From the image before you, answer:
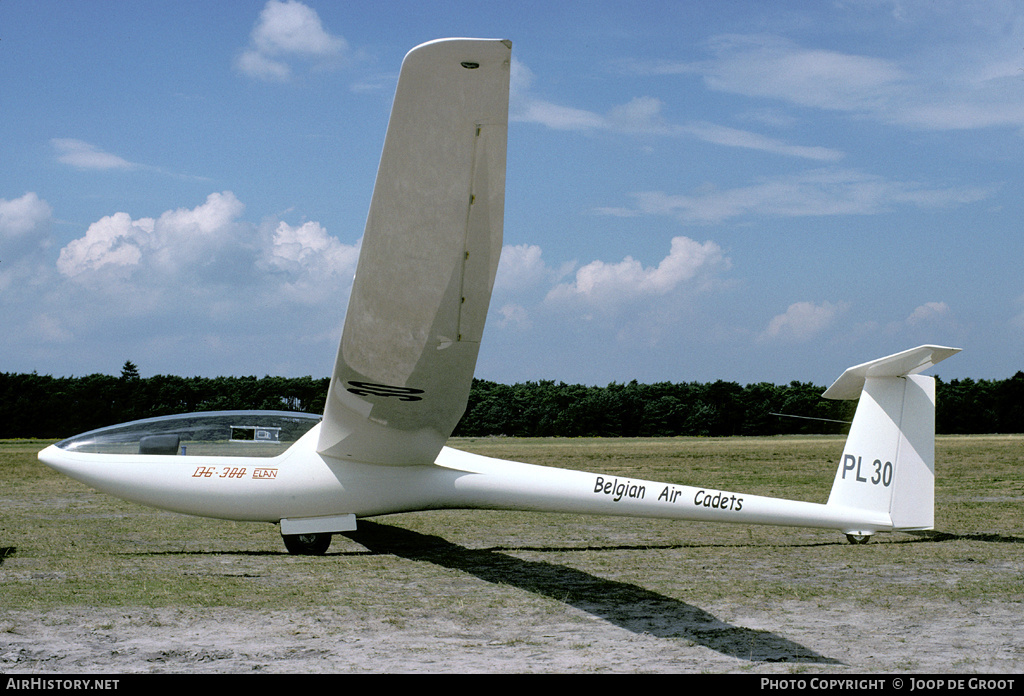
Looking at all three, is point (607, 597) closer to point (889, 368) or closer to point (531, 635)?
point (531, 635)

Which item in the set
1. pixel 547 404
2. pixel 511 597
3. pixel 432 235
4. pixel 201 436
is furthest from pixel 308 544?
pixel 547 404

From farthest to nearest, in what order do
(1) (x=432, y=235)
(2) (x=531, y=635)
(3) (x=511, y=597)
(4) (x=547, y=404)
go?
(4) (x=547, y=404)
(3) (x=511, y=597)
(2) (x=531, y=635)
(1) (x=432, y=235)

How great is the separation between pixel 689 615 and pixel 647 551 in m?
3.15

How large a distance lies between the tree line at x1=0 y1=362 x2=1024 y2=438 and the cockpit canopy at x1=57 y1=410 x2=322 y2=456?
43.3 meters

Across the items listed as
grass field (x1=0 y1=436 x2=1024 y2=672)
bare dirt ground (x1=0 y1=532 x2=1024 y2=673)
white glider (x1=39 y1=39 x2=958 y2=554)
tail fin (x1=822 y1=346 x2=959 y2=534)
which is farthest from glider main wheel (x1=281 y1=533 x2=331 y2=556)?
tail fin (x1=822 y1=346 x2=959 y2=534)

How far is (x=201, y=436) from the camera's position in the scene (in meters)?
8.47

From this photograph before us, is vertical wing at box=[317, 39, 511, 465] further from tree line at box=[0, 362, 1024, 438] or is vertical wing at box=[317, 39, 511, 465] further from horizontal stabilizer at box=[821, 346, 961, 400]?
tree line at box=[0, 362, 1024, 438]

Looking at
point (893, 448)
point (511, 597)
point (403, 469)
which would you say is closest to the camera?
point (511, 597)

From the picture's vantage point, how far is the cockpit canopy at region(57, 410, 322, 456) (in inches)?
331

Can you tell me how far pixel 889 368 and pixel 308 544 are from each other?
6877mm

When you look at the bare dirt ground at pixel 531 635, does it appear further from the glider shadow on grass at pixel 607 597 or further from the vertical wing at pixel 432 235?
the vertical wing at pixel 432 235

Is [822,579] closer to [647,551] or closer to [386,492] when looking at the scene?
[647,551]

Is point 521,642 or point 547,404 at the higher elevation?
point 547,404
